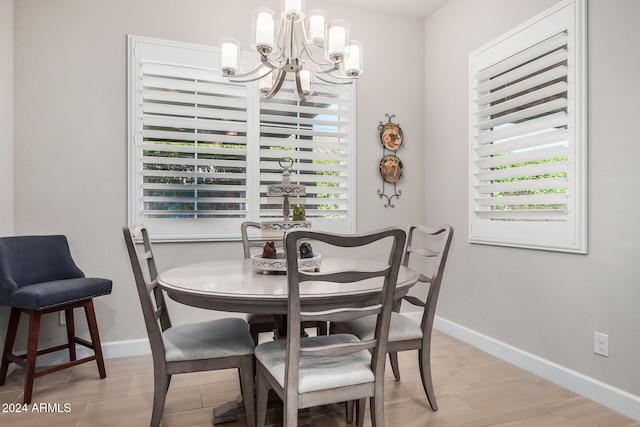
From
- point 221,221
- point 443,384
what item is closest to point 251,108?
point 221,221

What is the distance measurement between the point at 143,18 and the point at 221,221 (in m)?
1.66

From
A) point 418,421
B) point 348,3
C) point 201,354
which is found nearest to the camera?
point 201,354

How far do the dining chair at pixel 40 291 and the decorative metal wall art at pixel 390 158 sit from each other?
2.42 m

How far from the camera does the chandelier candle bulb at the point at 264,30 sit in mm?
1817

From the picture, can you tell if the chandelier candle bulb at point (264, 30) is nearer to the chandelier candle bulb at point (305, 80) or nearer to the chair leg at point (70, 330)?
the chandelier candle bulb at point (305, 80)

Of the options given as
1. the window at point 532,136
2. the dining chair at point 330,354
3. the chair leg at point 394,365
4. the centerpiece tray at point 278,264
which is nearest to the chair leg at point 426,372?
the chair leg at point 394,365

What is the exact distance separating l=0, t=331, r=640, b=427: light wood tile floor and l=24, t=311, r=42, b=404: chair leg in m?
0.08

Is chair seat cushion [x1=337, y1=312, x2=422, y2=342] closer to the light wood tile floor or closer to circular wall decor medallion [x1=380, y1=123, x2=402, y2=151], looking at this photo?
the light wood tile floor

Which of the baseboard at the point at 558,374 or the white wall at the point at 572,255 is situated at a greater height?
the white wall at the point at 572,255

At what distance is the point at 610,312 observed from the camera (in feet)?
7.03

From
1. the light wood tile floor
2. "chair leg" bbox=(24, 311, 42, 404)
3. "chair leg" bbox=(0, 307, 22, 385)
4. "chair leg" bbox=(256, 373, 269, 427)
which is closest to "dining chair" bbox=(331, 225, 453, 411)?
the light wood tile floor

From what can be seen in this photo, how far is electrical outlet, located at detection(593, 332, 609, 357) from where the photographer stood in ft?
7.07

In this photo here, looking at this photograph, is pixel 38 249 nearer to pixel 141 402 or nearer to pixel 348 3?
pixel 141 402

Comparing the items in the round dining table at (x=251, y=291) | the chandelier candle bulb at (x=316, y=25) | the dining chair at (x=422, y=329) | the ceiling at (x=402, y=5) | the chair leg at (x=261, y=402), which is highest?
the ceiling at (x=402, y=5)
